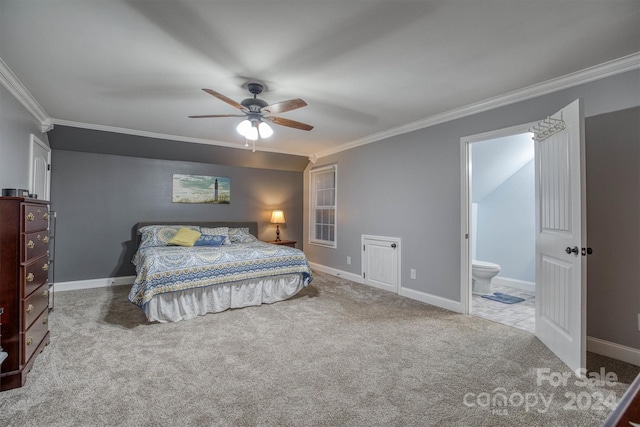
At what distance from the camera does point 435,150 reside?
3785 mm

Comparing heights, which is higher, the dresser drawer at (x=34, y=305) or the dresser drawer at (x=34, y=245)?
the dresser drawer at (x=34, y=245)

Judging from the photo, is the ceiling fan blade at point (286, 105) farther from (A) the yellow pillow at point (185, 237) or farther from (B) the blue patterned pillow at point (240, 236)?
(B) the blue patterned pillow at point (240, 236)

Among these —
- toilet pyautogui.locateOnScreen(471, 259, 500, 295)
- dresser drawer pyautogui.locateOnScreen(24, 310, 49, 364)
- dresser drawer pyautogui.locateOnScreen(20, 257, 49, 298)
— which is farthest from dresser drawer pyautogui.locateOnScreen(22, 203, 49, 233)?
toilet pyautogui.locateOnScreen(471, 259, 500, 295)

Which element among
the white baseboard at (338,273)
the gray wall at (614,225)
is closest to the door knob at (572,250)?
the gray wall at (614,225)

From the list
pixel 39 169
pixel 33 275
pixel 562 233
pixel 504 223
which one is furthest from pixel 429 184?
pixel 39 169

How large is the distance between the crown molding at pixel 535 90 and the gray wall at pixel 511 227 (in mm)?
1958

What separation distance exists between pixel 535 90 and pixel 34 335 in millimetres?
4751

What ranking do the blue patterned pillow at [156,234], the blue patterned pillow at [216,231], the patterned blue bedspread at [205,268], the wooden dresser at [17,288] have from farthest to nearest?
the blue patterned pillow at [216,231] < the blue patterned pillow at [156,234] < the patterned blue bedspread at [205,268] < the wooden dresser at [17,288]

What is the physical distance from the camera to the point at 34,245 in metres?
2.29

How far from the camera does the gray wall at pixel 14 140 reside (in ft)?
8.82

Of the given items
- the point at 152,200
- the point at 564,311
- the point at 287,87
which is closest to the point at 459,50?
the point at 287,87

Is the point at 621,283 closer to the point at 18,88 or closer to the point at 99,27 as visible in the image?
the point at 99,27

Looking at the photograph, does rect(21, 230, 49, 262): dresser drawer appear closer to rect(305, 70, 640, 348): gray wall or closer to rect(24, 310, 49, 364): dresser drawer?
rect(24, 310, 49, 364): dresser drawer

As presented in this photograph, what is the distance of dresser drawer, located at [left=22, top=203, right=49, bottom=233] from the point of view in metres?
2.12
